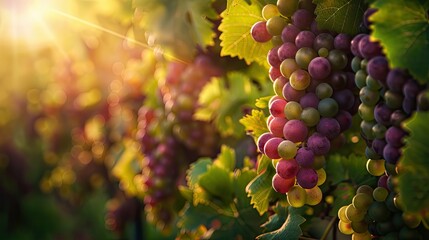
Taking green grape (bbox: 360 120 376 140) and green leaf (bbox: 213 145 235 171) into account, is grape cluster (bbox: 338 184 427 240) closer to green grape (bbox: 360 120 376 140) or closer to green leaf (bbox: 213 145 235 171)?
green grape (bbox: 360 120 376 140)

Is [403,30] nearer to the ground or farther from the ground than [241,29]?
farther from the ground

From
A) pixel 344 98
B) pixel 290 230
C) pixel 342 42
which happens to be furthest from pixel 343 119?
pixel 290 230

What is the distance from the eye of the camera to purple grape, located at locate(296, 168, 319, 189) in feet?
3.47

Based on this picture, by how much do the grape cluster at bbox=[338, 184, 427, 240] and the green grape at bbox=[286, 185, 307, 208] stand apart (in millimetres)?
87

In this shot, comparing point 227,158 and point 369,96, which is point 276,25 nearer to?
point 369,96

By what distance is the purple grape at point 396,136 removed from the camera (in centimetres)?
92

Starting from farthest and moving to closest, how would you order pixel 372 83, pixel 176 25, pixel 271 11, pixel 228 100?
pixel 228 100
pixel 176 25
pixel 271 11
pixel 372 83

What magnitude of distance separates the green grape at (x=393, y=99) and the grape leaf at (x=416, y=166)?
2.5 inches

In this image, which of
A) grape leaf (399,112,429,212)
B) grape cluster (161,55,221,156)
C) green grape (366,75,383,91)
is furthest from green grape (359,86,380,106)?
grape cluster (161,55,221,156)

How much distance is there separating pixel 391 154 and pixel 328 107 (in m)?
0.17

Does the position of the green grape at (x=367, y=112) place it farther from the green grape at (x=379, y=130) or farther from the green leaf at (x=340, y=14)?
the green leaf at (x=340, y=14)

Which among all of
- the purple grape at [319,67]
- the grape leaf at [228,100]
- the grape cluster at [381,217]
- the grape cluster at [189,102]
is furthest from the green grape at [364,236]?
the grape cluster at [189,102]

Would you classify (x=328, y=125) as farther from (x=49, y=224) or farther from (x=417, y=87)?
(x=49, y=224)

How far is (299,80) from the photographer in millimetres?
1081
